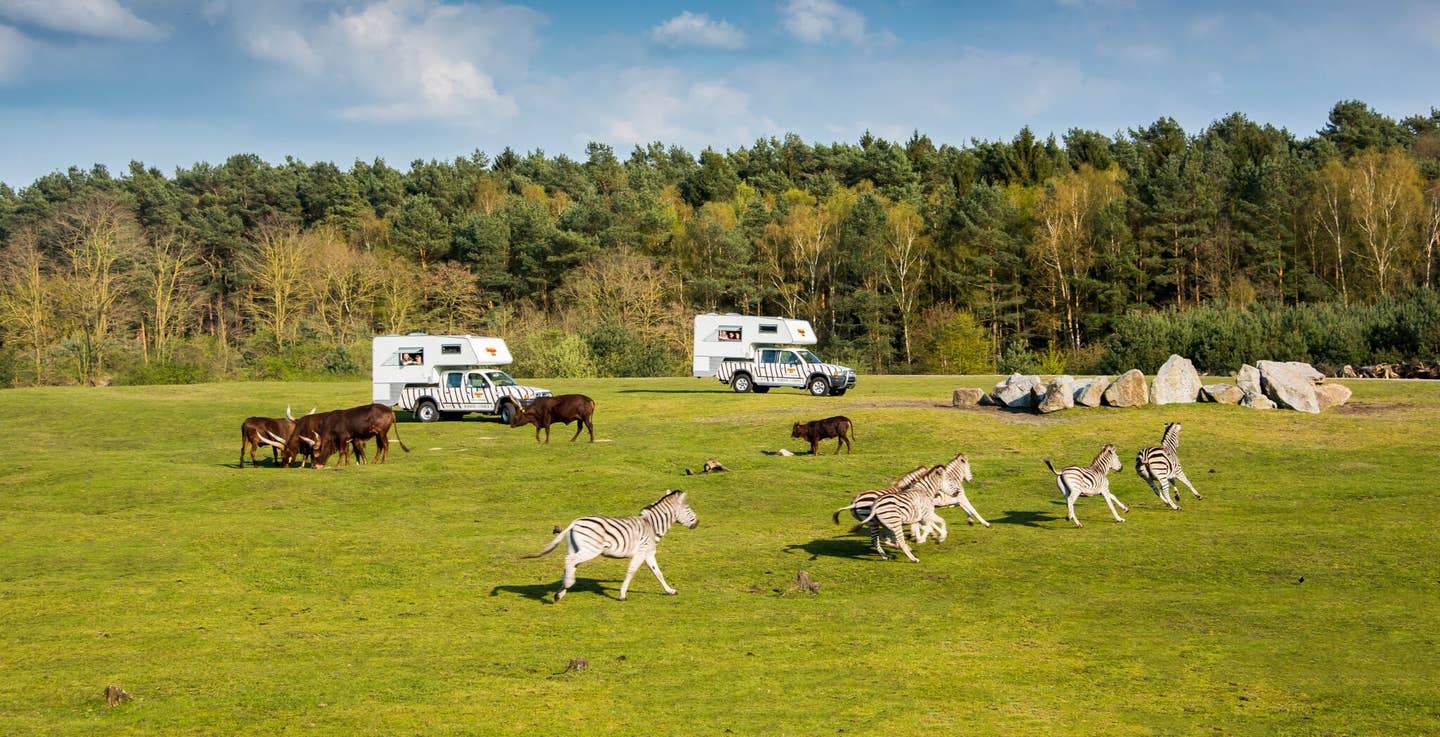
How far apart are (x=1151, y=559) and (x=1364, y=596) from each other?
2820 mm

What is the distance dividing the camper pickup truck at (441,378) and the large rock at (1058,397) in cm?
1625

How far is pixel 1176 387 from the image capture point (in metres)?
31.9

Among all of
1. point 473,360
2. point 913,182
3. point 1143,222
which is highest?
point 913,182

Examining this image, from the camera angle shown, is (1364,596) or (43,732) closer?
(43,732)

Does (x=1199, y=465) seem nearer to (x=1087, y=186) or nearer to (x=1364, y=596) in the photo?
(x=1364, y=596)

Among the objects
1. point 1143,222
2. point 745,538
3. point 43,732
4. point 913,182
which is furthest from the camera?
point 913,182

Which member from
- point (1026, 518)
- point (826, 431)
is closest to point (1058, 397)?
point (826, 431)

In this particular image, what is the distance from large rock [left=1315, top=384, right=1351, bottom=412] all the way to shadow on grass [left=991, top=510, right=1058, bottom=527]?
15.7 m

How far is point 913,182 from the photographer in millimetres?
105312

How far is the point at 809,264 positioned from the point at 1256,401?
60.7 meters

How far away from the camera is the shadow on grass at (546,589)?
Answer: 13.7 m

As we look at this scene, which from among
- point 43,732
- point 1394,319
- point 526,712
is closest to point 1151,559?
point 526,712

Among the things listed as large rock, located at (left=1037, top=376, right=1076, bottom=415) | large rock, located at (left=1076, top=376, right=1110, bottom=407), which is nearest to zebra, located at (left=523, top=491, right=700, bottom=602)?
large rock, located at (left=1037, top=376, right=1076, bottom=415)

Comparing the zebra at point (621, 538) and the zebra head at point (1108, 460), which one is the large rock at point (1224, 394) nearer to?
the zebra head at point (1108, 460)
